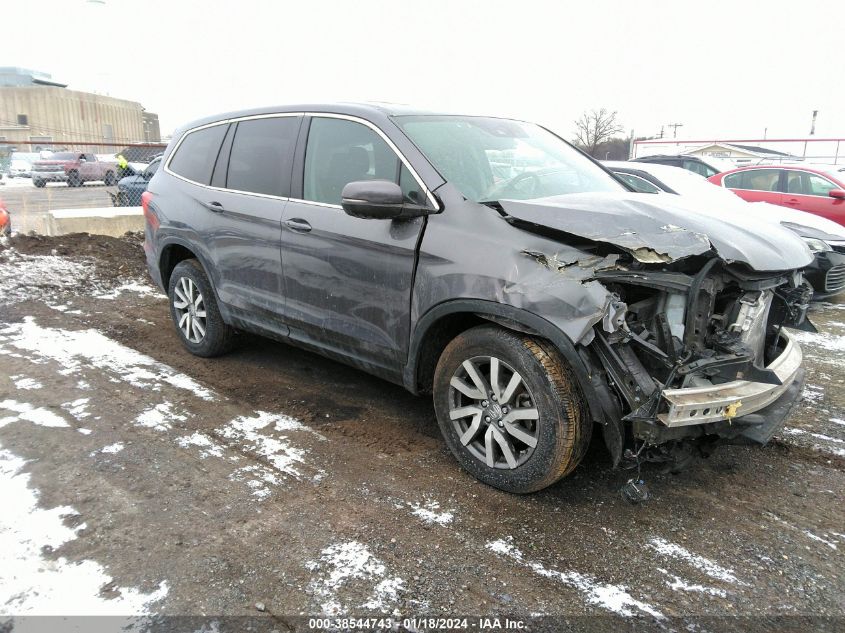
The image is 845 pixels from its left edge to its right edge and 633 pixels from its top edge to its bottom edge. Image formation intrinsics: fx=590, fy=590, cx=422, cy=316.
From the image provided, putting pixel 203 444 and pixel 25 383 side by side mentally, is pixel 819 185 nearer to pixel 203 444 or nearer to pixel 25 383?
pixel 203 444

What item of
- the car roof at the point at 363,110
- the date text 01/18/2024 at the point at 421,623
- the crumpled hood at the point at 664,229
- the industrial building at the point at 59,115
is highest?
the industrial building at the point at 59,115

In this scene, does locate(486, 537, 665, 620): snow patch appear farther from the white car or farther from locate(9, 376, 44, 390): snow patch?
the white car

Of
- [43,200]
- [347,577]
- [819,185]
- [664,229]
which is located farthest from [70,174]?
[664,229]

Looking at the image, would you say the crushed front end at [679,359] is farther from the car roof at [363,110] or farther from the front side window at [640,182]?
the front side window at [640,182]

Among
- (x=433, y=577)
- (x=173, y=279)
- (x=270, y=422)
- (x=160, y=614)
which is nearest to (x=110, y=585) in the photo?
(x=160, y=614)

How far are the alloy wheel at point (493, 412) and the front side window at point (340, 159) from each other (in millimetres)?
1140

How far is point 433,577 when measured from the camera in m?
2.47

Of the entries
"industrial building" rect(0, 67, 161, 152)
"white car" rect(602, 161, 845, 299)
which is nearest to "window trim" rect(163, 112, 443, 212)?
"white car" rect(602, 161, 845, 299)

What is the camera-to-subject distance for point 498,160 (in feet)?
11.7

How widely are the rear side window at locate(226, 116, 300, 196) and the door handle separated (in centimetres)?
25

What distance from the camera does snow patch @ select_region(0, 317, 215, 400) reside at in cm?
452

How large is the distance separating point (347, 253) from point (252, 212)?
3.30 ft

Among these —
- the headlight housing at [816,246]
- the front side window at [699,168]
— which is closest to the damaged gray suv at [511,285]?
the headlight housing at [816,246]

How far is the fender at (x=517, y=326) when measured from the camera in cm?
260
